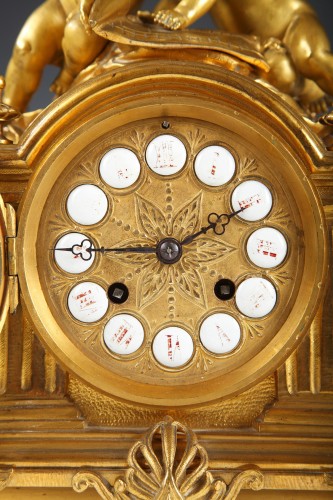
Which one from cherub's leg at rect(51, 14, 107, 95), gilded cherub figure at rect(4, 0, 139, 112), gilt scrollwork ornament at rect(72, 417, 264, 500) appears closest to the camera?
gilt scrollwork ornament at rect(72, 417, 264, 500)

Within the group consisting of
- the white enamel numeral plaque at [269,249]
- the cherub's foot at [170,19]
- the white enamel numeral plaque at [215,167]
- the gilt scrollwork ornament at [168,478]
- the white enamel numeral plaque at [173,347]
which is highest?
the cherub's foot at [170,19]

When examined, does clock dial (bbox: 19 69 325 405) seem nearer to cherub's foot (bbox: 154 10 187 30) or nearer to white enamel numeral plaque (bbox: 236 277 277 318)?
white enamel numeral plaque (bbox: 236 277 277 318)

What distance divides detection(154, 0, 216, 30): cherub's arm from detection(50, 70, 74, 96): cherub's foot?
250mm

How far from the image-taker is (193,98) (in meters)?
1.57

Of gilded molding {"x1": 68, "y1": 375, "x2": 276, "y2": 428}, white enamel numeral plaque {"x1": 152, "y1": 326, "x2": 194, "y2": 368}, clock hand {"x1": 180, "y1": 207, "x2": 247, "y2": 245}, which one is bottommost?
gilded molding {"x1": 68, "y1": 375, "x2": 276, "y2": 428}

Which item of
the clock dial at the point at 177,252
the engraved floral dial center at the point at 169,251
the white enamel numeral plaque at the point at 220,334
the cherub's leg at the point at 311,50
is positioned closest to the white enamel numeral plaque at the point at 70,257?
the clock dial at the point at 177,252

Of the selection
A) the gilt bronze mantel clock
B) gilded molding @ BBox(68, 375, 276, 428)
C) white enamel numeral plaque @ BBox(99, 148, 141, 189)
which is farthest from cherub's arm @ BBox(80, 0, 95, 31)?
gilded molding @ BBox(68, 375, 276, 428)

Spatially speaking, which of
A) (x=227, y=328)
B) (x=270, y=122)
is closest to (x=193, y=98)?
(x=270, y=122)

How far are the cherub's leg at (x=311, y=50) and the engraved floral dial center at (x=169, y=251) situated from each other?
0.41m

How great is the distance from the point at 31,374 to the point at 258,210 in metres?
0.44

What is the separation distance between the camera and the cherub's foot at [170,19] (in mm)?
1586

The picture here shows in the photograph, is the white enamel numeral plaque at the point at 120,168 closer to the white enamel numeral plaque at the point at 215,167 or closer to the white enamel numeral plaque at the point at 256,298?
the white enamel numeral plaque at the point at 215,167

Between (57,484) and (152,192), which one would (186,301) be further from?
(57,484)

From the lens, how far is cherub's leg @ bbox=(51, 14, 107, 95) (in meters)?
1.68
